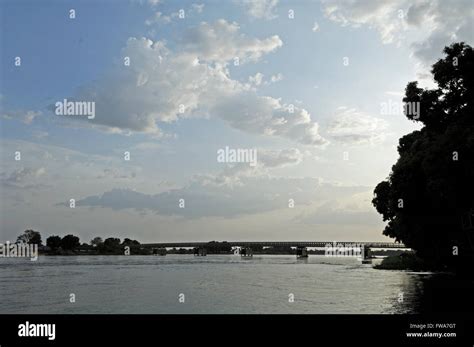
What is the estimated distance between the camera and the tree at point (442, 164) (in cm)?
4944

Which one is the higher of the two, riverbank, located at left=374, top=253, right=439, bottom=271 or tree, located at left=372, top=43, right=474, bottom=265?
tree, located at left=372, top=43, right=474, bottom=265

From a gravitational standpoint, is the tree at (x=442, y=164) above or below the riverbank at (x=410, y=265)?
above

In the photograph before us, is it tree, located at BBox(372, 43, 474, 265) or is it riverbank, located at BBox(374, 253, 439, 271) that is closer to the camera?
tree, located at BBox(372, 43, 474, 265)

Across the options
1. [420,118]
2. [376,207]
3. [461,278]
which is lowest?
[461,278]

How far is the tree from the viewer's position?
4944cm

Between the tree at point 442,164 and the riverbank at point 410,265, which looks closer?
the tree at point 442,164

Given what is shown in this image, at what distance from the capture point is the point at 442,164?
49.7 m

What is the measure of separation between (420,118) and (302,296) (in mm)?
23572
